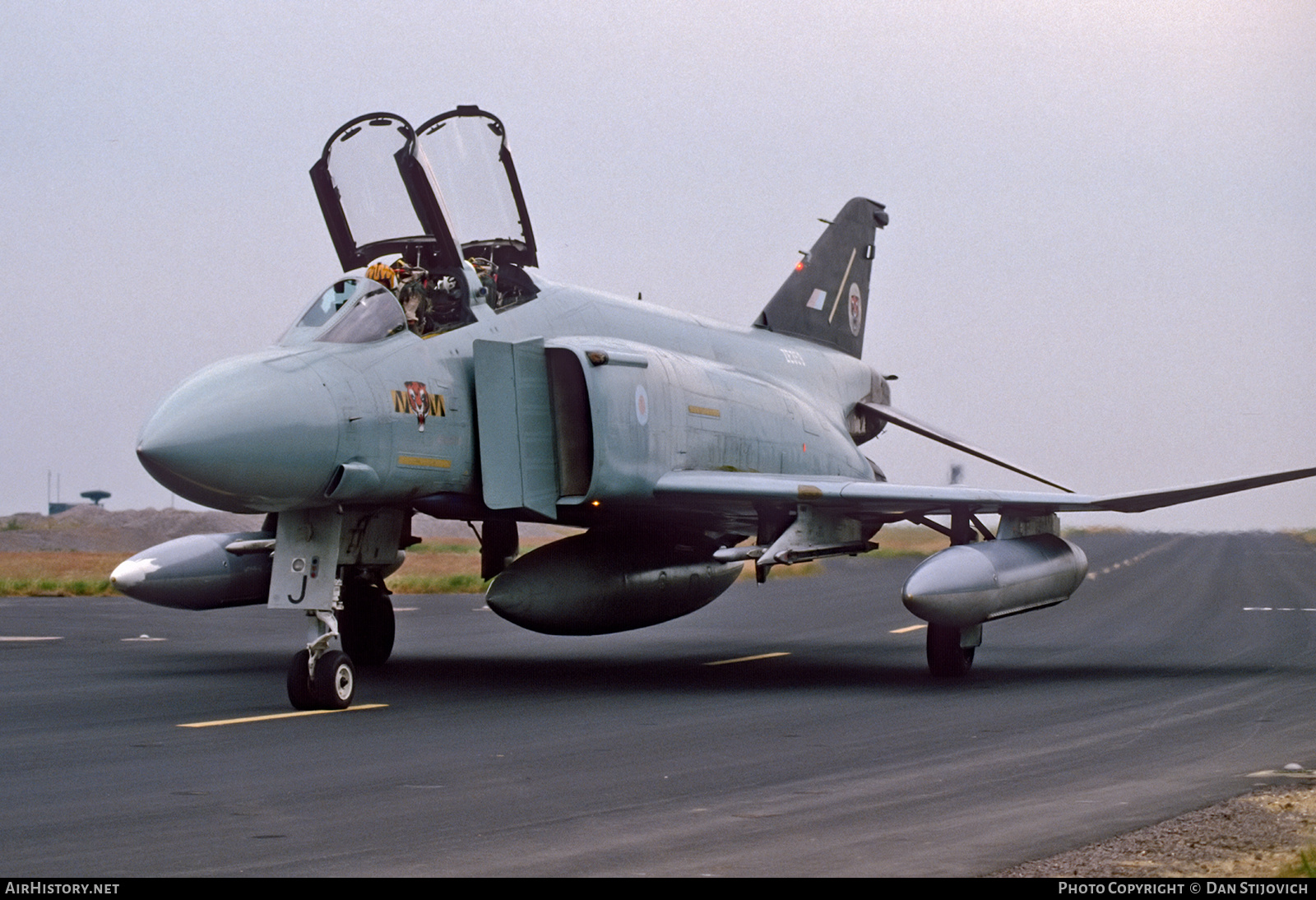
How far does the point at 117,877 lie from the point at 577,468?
748cm

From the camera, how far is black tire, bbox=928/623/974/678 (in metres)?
12.9

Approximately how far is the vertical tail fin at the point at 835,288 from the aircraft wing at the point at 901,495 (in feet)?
15.4

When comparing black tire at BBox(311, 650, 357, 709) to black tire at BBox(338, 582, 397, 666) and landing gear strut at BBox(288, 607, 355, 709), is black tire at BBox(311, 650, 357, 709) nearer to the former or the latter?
landing gear strut at BBox(288, 607, 355, 709)

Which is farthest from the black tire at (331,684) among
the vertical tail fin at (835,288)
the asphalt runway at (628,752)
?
the vertical tail fin at (835,288)

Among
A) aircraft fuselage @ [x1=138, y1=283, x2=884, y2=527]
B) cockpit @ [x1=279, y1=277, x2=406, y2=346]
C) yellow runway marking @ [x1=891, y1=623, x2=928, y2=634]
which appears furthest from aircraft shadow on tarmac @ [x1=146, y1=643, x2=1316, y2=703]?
yellow runway marking @ [x1=891, y1=623, x2=928, y2=634]

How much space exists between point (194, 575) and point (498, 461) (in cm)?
346

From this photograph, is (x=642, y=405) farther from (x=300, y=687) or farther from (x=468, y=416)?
(x=300, y=687)

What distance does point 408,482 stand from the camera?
1113 centimetres

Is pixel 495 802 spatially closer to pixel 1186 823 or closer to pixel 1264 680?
pixel 1186 823

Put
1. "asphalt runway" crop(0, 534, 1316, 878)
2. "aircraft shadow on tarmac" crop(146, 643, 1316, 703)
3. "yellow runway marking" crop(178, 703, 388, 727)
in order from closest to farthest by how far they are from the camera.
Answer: "asphalt runway" crop(0, 534, 1316, 878) < "yellow runway marking" crop(178, 703, 388, 727) < "aircraft shadow on tarmac" crop(146, 643, 1316, 703)

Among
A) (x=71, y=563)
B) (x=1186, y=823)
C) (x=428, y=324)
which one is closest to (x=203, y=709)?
(x=428, y=324)

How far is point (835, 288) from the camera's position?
18.8 m

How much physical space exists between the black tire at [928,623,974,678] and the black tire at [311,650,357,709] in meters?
5.17

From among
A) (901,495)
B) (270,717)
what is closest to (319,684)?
(270,717)
